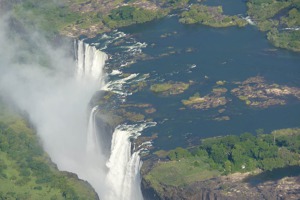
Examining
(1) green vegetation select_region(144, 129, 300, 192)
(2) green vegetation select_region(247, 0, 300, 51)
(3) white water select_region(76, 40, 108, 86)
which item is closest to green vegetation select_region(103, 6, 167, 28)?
(3) white water select_region(76, 40, 108, 86)

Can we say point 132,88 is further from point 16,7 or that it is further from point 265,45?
point 16,7

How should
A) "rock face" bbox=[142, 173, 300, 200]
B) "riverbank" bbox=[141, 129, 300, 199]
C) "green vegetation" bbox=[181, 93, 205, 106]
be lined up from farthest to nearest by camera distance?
"green vegetation" bbox=[181, 93, 205, 106] < "riverbank" bbox=[141, 129, 300, 199] < "rock face" bbox=[142, 173, 300, 200]

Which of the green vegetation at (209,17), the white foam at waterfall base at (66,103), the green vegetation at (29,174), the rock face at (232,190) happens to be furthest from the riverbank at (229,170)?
the green vegetation at (209,17)

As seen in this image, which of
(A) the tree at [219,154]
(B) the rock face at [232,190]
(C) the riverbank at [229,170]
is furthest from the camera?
(A) the tree at [219,154]

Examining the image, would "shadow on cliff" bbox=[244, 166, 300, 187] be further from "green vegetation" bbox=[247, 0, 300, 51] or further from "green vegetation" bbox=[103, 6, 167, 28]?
"green vegetation" bbox=[103, 6, 167, 28]

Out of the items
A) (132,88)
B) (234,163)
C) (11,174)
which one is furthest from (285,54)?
(11,174)

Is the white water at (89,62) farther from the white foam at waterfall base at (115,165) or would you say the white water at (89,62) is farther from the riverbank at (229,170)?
the riverbank at (229,170)

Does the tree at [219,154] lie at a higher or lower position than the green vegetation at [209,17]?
lower
